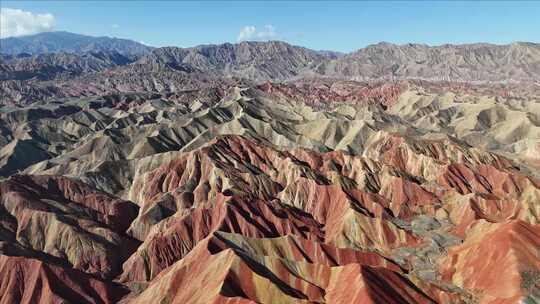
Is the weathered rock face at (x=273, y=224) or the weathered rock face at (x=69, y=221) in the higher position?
the weathered rock face at (x=273, y=224)

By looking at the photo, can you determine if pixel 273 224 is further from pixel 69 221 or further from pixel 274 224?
pixel 69 221

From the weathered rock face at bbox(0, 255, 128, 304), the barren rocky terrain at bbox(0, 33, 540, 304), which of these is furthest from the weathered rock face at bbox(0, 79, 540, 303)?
the barren rocky terrain at bbox(0, 33, 540, 304)

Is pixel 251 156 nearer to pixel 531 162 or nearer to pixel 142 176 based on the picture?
pixel 142 176

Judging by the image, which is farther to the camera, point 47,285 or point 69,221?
point 69,221

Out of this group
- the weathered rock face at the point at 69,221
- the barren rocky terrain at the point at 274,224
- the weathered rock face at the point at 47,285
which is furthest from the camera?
the weathered rock face at the point at 69,221

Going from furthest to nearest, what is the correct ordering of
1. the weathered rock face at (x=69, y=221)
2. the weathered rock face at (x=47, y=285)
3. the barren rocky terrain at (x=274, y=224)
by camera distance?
the weathered rock face at (x=69, y=221) < the weathered rock face at (x=47, y=285) < the barren rocky terrain at (x=274, y=224)

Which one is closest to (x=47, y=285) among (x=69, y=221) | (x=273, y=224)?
(x=69, y=221)

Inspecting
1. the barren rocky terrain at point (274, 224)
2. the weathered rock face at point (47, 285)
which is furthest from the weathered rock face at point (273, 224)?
the barren rocky terrain at point (274, 224)

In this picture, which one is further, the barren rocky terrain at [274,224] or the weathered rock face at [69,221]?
the weathered rock face at [69,221]

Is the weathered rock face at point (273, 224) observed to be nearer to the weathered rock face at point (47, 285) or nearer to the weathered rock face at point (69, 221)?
the weathered rock face at point (47, 285)
